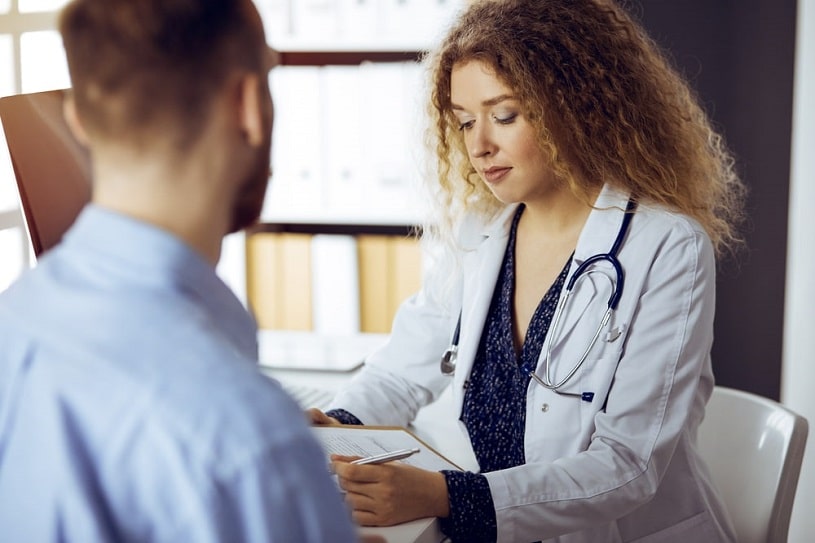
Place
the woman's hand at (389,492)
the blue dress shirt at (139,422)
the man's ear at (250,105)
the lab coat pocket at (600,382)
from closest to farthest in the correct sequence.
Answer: the blue dress shirt at (139,422), the man's ear at (250,105), the woman's hand at (389,492), the lab coat pocket at (600,382)

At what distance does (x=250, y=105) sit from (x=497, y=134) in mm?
806

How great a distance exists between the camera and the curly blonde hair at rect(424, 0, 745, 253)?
1.39m

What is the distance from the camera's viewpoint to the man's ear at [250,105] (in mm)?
638

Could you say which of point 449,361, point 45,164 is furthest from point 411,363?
point 45,164

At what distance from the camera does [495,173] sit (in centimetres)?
142

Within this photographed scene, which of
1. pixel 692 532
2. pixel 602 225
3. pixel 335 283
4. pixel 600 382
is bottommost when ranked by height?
pixel 692 532

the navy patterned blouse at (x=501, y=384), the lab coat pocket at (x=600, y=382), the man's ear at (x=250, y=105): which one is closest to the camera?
the man's ear at (x=250, y=105)

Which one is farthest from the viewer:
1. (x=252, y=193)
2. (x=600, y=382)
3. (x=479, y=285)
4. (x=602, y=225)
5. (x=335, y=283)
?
(x=335, y=283)

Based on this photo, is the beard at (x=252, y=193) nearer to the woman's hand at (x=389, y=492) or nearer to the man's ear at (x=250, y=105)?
the man's ear at (x=250, y=105)

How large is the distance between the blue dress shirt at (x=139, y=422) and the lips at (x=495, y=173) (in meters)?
0.86

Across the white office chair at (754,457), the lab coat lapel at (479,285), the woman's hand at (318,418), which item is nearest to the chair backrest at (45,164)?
the woman's hand at (318,418)

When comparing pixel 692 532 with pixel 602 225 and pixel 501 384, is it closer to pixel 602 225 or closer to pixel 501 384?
pixel 501 384

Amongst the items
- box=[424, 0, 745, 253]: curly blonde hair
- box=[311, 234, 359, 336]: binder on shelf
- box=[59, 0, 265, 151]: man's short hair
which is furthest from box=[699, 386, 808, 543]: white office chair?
box=[311, 234, 359, 336]: binder on shelf

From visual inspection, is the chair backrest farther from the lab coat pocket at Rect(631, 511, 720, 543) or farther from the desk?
the lab coat pocket at Rect(631, 511, 720, 543)
